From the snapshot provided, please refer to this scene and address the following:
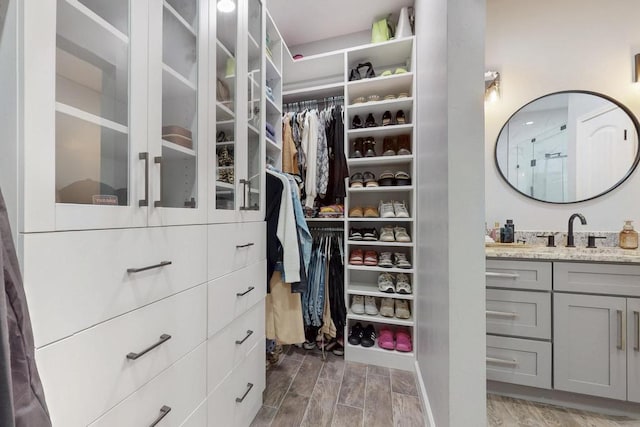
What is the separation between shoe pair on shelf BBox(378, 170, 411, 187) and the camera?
1.85 meters

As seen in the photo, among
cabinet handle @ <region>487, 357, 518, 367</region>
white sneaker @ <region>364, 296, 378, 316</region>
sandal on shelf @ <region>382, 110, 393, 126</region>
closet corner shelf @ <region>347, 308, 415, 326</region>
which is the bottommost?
cabinet handle @ <region>487, 357, 518, 367</region>

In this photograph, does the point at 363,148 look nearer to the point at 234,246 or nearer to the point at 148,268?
the point at 234,246

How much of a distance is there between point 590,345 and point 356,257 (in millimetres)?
1347

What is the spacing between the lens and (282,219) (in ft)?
4.71

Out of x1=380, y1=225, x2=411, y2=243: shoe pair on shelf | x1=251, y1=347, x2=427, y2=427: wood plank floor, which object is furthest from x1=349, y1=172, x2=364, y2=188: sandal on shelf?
x1=251, y1=347, x2=427, y2=427: wood plank floor

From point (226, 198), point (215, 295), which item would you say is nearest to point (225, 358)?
point (215, 295)

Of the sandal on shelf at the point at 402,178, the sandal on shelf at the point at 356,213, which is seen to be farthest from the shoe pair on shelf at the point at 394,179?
the sandal on shelf at the point at 356,213

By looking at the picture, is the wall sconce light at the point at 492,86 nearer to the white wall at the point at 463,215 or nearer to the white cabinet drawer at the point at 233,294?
the white wall at the point at 463,215

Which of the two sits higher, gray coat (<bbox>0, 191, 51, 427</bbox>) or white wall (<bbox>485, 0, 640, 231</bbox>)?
white wall (<bbox>485, 0, 640, 231</bbox>)

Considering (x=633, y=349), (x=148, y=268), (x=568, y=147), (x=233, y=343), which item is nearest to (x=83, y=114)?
(x=148, y=268)

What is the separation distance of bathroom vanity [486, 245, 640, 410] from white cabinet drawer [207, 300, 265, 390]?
133 centimetres

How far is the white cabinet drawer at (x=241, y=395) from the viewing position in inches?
38.1

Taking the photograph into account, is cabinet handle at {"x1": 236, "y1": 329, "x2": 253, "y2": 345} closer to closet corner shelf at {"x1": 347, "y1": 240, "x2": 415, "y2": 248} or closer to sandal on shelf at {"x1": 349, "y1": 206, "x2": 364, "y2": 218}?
closet corner shelf at {"x1": 347, "y1": 240, "x2": 415, "y2": 248}

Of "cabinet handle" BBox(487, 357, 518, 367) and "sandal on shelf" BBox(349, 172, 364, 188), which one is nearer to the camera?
"cabinet handle" BBox(487, 357, 518, 367)
